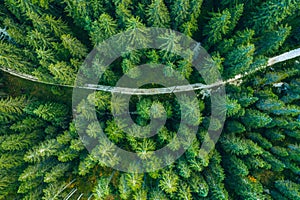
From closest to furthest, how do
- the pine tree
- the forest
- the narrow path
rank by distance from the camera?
1. the pine tree
2. the forest
3. the narrow path

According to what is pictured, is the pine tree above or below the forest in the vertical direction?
above

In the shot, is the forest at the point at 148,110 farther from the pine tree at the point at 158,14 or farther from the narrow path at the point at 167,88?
the narrow path at the point at 167,88

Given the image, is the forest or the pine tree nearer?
the pine tree

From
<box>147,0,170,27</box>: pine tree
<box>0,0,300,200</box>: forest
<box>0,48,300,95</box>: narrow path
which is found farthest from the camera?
<box>0,48,300,95</box>: narrow path

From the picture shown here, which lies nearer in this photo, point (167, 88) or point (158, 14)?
point (158, 14)

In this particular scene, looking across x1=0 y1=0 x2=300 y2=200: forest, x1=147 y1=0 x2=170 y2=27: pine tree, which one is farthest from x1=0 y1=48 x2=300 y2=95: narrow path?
x1=147 y1=0 x2=170 y2=27: pine tree

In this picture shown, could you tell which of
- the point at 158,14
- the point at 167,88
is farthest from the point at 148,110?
the point at 158,14

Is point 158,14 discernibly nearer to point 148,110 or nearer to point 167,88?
point 167,88

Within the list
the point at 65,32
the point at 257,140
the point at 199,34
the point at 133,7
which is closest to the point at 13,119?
the point at 65,32

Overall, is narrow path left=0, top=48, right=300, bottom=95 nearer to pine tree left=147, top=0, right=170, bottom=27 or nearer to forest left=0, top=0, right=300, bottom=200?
forest left=0, top=0, right=300, bottom=200
